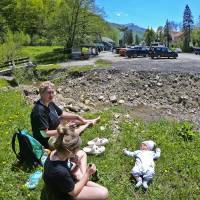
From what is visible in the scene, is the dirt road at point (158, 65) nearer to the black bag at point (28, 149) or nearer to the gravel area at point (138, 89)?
the gravel area at point (138, 89)

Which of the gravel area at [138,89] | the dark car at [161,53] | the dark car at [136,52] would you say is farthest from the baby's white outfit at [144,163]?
the dark car at [136,52]

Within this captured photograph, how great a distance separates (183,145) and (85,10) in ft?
156

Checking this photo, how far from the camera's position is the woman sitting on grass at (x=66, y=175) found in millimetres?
5738

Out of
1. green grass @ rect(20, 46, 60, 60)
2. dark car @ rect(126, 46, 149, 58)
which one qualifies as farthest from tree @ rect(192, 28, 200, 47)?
Answer: dark car @ rect(126, 46, 149, 58)

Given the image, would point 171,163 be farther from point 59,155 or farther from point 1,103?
point 1,103

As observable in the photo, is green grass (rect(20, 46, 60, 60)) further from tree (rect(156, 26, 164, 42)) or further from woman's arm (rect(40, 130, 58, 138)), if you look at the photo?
tree (rect(156, 26, 164, 42))

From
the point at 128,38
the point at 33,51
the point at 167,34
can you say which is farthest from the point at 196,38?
the point at 33,51

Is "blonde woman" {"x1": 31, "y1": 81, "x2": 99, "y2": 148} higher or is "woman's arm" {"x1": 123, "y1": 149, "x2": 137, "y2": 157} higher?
"blonde woman" {"x1": 31, "y1": 81, "x2": 99, "y2": 148}

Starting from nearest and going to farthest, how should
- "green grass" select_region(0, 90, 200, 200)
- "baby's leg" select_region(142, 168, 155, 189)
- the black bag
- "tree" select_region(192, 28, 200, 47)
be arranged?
"green grass" select_region(0, 90, 200, 200) → the black bag → "baby's leg" select_region(142, 168, 155, 189) → "tree" select_region(192, 28, 200, 47)

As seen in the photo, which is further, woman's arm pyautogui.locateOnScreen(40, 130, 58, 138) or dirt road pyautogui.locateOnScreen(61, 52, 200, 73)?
dirt road pyautogui.locateOnScreen(61, 52, 200, 73)

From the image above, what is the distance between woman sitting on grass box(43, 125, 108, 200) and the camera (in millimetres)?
5738

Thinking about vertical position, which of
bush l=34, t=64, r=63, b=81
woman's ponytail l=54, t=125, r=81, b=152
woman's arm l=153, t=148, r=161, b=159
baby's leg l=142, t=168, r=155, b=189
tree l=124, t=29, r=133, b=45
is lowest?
tree l=124, t=29, r=133, b=45

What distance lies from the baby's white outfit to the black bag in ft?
5.94

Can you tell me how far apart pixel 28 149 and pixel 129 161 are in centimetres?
219
